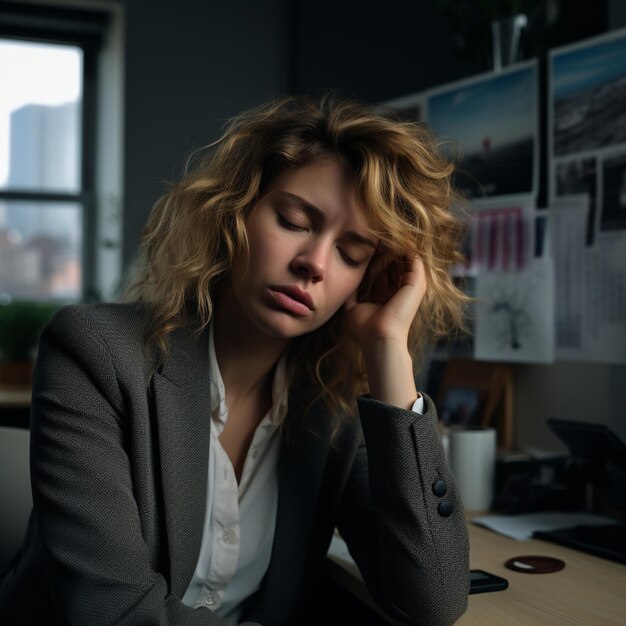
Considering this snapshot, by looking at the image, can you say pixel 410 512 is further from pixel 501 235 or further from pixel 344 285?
pixel 501 235

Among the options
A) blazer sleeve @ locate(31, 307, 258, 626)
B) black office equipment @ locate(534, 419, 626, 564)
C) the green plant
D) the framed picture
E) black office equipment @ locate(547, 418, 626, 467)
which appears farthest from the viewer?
the green plant

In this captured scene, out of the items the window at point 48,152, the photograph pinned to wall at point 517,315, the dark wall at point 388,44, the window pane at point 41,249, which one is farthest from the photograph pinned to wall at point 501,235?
the window pane at point 41,249

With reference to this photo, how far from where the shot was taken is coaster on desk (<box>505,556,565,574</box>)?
1.28m

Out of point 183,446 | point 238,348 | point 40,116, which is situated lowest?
point 183,446

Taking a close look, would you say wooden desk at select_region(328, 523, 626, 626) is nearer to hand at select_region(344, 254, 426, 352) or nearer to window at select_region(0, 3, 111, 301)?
hand at select_region(344, 254, 426, 352)

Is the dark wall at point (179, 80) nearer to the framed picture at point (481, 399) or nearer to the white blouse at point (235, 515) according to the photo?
the framed picture at point (481, 399)

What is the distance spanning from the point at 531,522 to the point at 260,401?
0.54m

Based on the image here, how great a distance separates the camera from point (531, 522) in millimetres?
1573

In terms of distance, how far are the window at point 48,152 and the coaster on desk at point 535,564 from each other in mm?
3208

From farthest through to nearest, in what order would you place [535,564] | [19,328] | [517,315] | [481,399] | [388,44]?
1. [19,328]
2. [388,44]
3. [481,399]
4. [517,315]
5. [535,564]

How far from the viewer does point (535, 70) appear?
1845 mm

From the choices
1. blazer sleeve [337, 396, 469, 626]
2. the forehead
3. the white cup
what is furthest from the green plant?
blazer sleeve [337, 396, 469, 626]

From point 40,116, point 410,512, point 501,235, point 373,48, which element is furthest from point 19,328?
point 410,512

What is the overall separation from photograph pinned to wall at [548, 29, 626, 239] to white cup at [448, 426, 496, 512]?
434 millimetres
